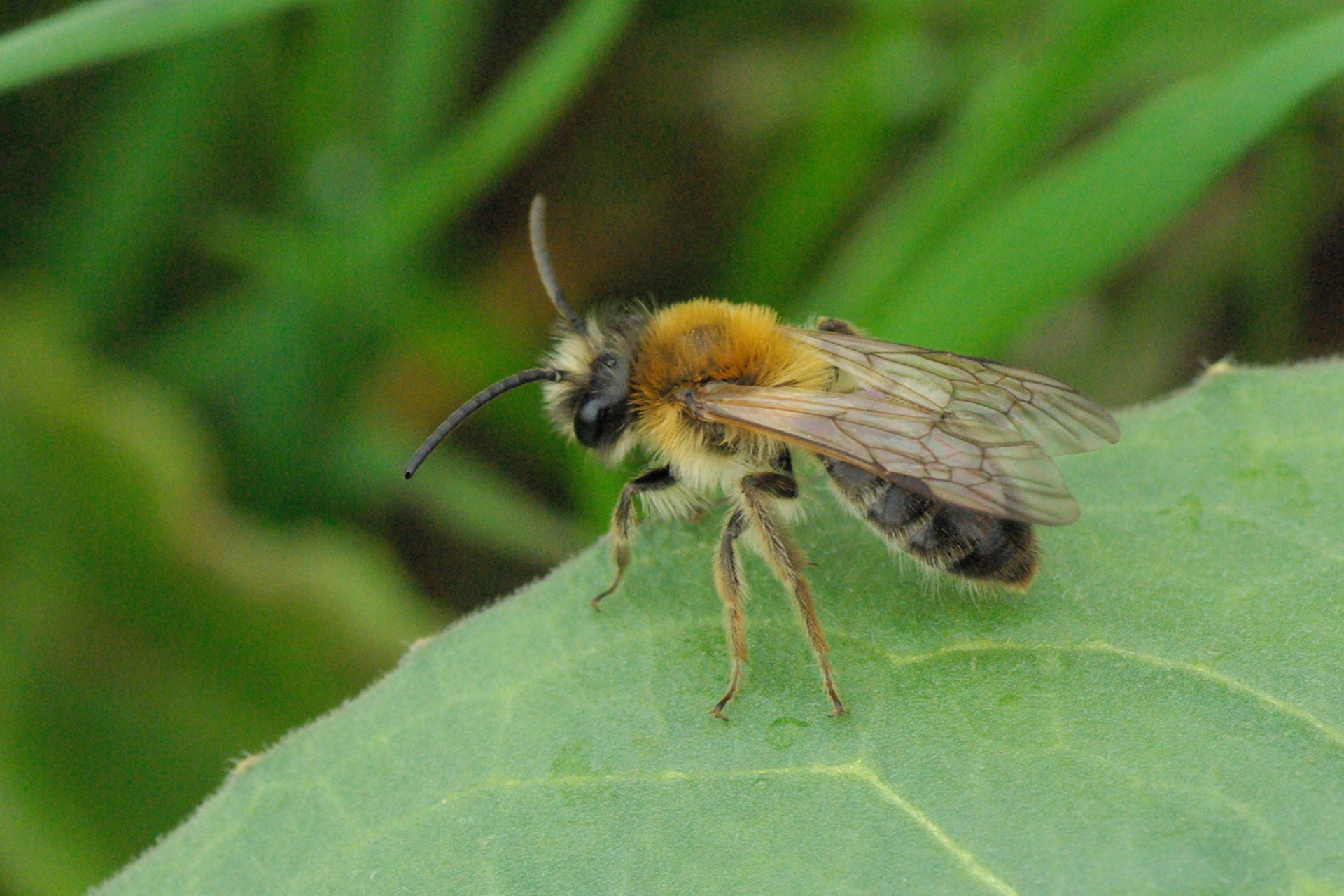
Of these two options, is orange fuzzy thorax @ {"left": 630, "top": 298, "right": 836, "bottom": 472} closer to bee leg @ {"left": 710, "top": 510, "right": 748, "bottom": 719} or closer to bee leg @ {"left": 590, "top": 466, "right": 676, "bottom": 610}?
bee leg @ {"left": 590, "top": 466, "right": 676, "bottom": 610}

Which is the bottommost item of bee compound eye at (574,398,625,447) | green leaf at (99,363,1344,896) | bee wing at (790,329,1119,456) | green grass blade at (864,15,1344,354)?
green leaf at (99,363,1344,896)

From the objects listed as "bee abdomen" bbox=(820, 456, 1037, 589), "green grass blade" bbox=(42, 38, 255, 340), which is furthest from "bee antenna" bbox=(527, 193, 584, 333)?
"green grass blade" bbox=(42, 38, 255, 340)

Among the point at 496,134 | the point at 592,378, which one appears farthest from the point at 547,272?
the point at 496,134

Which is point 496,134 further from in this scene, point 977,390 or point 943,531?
point 943,531

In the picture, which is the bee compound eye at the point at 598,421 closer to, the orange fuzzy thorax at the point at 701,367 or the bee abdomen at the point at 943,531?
the orange fuzzy thorax at the point at 701,367

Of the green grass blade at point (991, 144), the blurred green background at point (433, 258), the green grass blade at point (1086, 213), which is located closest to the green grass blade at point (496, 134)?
the blurred green background at point (433, 258)
